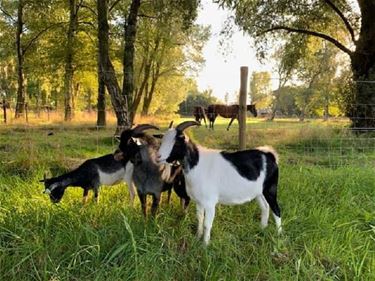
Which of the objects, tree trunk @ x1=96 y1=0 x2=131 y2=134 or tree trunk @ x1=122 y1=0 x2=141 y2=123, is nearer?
tree trunk @ x1=96 y1=0 x2=131 y2=134

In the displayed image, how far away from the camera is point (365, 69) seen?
1302 cm

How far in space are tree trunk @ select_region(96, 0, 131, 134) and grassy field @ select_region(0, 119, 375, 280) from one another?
4478 millimetres

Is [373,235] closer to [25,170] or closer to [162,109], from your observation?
[25,170]

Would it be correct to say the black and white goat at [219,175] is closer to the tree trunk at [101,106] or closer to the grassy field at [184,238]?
the grassy field at [184,238]

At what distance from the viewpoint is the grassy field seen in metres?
3.67

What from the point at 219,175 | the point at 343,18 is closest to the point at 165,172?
the point at 219,175

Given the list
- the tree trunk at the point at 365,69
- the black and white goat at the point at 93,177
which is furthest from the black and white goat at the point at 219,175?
the tree trunk at the point at 365,69

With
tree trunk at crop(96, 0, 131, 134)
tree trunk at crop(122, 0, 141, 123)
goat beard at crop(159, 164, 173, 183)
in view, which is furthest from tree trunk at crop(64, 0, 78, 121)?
goat beard at crop(159, 164, 173, 183)

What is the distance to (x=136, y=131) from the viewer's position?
5223 millimetres

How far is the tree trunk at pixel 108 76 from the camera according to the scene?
10.7 m

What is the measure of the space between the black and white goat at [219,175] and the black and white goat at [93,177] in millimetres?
1340

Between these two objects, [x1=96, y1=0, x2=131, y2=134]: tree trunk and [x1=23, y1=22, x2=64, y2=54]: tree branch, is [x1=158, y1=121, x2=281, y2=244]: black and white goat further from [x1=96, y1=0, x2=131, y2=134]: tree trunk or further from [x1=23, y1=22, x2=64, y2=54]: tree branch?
[x1=23, y1=22, x2=64, y2=54]: tree branch

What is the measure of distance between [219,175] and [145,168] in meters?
1.10

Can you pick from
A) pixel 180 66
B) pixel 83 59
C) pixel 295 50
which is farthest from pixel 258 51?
pixel 180 66
